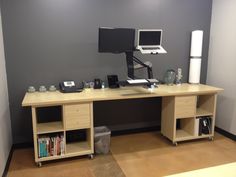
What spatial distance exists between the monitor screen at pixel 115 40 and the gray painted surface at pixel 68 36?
0.38 meters

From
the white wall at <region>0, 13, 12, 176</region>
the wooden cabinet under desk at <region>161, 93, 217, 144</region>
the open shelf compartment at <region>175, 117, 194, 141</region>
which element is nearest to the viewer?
the white wall at <region>0, 13, 12, 176</region>

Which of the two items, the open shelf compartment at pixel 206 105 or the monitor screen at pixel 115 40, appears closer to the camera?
the monitor screen at pixel 115 40

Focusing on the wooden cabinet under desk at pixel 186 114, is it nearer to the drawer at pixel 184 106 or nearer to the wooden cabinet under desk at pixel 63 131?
the drawer at pixel 184 106

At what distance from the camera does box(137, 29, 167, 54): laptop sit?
3.04 meters

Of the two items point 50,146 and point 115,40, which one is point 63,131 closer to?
point 50,146

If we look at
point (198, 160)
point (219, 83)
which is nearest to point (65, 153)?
point (198, 160)

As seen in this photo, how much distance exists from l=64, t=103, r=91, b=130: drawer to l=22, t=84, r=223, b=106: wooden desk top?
0.29ft

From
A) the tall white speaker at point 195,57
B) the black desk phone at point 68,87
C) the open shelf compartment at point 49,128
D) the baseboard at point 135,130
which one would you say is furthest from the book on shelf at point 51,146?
the tall white speaker at point 195,57

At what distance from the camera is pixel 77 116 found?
272 centimetres

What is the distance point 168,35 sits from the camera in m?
3.57

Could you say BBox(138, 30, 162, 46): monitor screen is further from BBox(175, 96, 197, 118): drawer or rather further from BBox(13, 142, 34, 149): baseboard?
BBox(13, 142, 34, 149): baseboard

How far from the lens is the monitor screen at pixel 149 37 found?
305 centimetres

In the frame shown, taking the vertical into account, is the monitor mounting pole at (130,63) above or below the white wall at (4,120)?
above

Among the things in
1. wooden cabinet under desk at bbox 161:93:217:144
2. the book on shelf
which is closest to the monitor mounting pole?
wooden cabinet under desk at bbox 161:93:217:144
